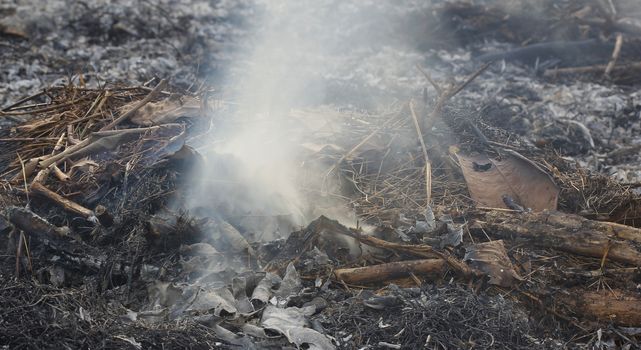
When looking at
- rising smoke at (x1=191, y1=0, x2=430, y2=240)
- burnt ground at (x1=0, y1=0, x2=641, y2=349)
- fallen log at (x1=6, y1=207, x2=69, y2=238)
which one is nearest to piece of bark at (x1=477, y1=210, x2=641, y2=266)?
burnt ground at (x1=0, y1=0, x2=641, y2=349)

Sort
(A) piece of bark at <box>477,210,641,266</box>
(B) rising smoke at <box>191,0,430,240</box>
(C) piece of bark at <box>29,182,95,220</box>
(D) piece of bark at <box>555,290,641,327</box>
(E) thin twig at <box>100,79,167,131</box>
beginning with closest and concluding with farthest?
1. (D) piece of bark at <box>555,290,641,327</box>
2. (A) piece of bark at <box>477,210,641,266</box>
3. (C) piece of bark at <box>29,182,95,220</box>
4. (B) rising smoke at <box>191,0,430,240</box>
5. (E) thin twig at <box>100,79,167,131</box>

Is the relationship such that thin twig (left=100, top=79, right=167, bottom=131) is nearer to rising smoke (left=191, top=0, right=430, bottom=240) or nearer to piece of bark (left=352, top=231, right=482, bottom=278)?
rising smoke (left=191, top=0, right=430, bottom=240)

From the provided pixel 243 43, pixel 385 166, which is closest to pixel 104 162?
pixel 385 166

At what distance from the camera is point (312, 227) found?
3.26 m

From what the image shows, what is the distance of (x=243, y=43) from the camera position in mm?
7199

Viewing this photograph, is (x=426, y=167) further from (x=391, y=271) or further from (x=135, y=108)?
(x=135, y=108)

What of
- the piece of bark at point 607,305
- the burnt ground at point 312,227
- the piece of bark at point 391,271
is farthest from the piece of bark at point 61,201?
the piece of bark at point 607,305

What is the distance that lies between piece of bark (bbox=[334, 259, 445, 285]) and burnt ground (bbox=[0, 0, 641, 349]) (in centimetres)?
5

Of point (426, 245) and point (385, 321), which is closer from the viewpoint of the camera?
point (385, 321)

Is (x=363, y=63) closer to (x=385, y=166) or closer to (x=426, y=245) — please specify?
(x=385, y=166)

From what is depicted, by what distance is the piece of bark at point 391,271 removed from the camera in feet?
9.95

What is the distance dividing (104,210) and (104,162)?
510mm

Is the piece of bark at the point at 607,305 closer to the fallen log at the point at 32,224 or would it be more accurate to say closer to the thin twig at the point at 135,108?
the fallen log at the point at 32,224

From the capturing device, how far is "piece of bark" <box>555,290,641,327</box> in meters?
2.87
